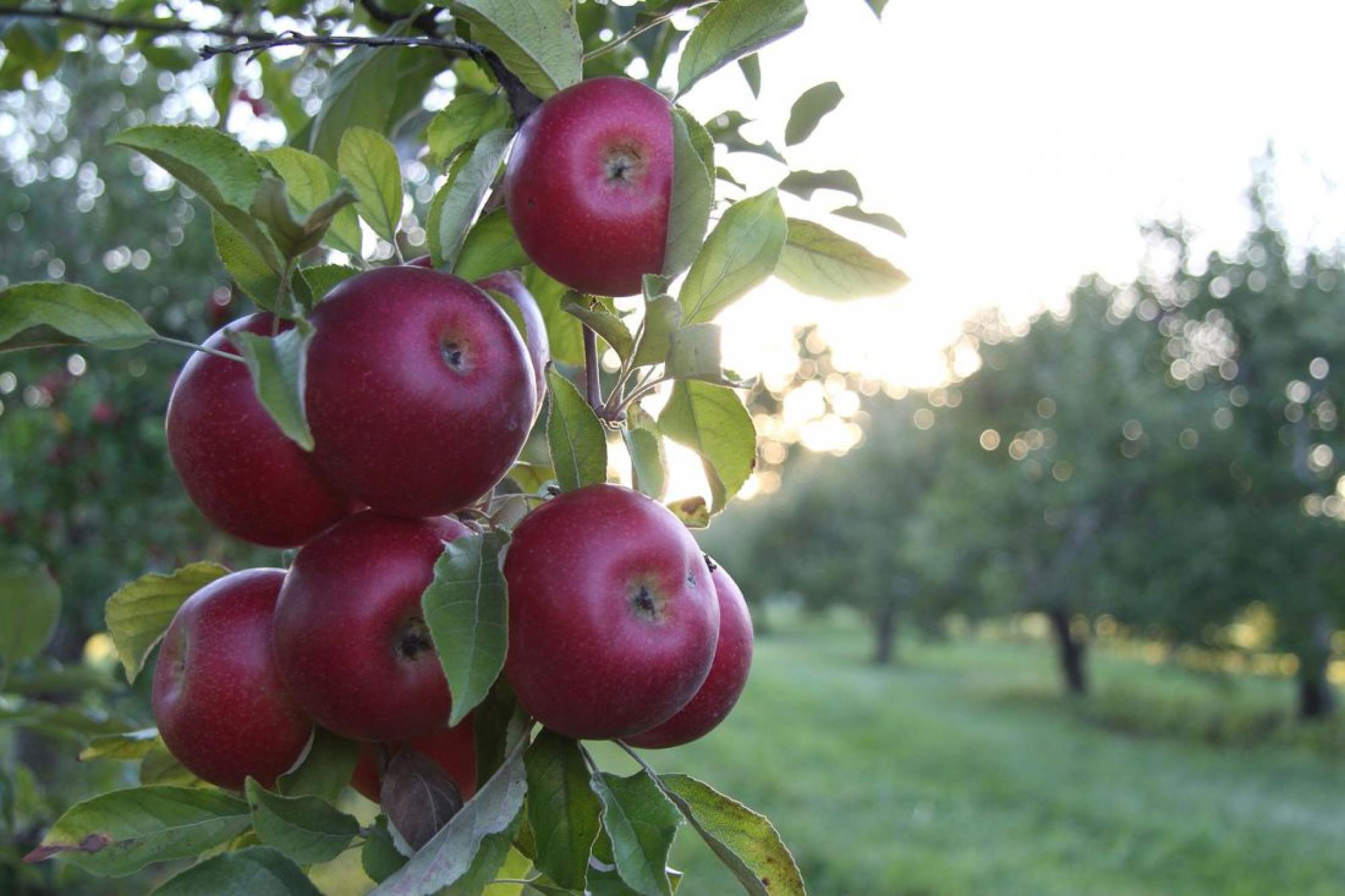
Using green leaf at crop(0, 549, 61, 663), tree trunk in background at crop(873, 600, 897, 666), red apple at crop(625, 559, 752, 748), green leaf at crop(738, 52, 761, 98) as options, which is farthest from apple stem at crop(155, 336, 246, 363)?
tree trunk in background at crop(873, 600, 897, 666)

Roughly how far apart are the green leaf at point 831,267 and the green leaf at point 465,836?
453mm

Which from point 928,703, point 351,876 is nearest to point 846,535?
point 928,703

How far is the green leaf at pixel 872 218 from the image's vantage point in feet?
3.22

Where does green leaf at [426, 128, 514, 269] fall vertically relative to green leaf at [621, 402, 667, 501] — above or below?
above

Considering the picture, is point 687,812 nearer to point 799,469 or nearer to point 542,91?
point 542,91

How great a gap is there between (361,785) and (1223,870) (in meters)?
7.72

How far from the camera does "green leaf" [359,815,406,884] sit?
0.69m

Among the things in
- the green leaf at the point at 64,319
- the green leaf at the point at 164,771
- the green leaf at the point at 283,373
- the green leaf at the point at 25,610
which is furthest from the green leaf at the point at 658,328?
the green leaf at the point at 25,610

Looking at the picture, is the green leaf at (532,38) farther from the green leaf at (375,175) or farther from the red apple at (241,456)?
the red apple at (241,456)

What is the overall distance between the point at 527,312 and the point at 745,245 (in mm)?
204

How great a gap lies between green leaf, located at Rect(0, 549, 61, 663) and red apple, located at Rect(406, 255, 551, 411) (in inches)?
38.7

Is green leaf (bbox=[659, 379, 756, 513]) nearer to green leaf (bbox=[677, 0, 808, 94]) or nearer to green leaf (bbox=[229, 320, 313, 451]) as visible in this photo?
green leaf (bbox=[677, 0, 808, 94])

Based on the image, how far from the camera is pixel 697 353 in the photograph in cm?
72

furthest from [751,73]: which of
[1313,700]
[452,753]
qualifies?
[1313,700]
